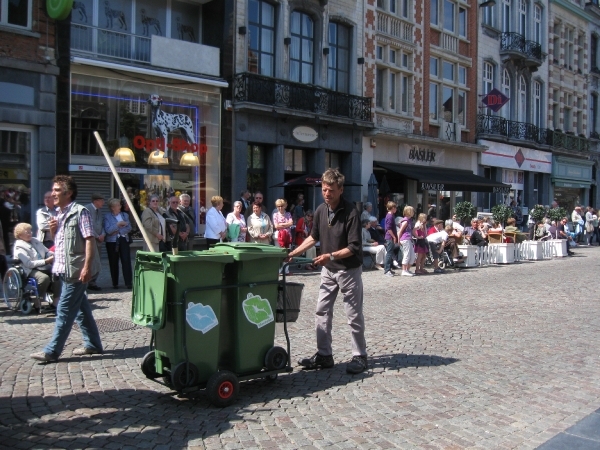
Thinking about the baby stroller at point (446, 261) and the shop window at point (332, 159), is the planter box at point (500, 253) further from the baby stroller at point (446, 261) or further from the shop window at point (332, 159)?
the shop window at point (332, 159)

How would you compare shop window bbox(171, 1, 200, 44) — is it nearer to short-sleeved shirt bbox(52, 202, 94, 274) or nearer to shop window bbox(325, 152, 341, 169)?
shop window bbox(325, 152, 341, 169)

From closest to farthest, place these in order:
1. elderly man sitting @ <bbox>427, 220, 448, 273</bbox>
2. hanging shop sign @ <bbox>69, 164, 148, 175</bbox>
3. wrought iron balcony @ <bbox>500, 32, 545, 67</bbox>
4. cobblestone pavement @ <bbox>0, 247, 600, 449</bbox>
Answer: cobblestone pavement @ <bbox>0, 247, 600, 449</bbox>, hanging shop sign @ <bbox>69, 164, 148, 175</bbox>, elderly man sitting @ <bbox>427, 220, 448, 273</bbox>, wrought iron balcony @ <bbox>500, 32, 545, 67</bbox>

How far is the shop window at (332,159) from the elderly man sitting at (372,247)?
5.92 metres

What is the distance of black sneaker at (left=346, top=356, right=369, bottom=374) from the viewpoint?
6023mm

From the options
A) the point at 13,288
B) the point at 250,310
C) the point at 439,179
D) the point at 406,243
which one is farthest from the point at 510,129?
the point at 250,310

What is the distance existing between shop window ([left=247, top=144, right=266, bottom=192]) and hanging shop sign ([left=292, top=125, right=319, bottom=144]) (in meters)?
1.16

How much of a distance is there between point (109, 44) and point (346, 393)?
13450 mm

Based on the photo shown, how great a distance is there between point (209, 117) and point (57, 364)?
1284 centimetres

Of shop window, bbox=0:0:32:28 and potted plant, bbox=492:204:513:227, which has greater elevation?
shop window, bbox=0:0:32:28

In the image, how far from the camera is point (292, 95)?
782 inches

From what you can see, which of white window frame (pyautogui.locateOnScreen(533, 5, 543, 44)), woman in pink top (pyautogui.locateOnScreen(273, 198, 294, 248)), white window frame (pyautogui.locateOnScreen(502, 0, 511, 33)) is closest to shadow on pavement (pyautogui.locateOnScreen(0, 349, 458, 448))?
woman in pink top (pyautogui.locateOnScreen(273, 198, 294, 248))

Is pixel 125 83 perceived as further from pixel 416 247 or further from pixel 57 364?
pixel 57 364

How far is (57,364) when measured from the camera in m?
6.25

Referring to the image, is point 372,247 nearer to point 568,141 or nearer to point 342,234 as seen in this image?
point 342,234
